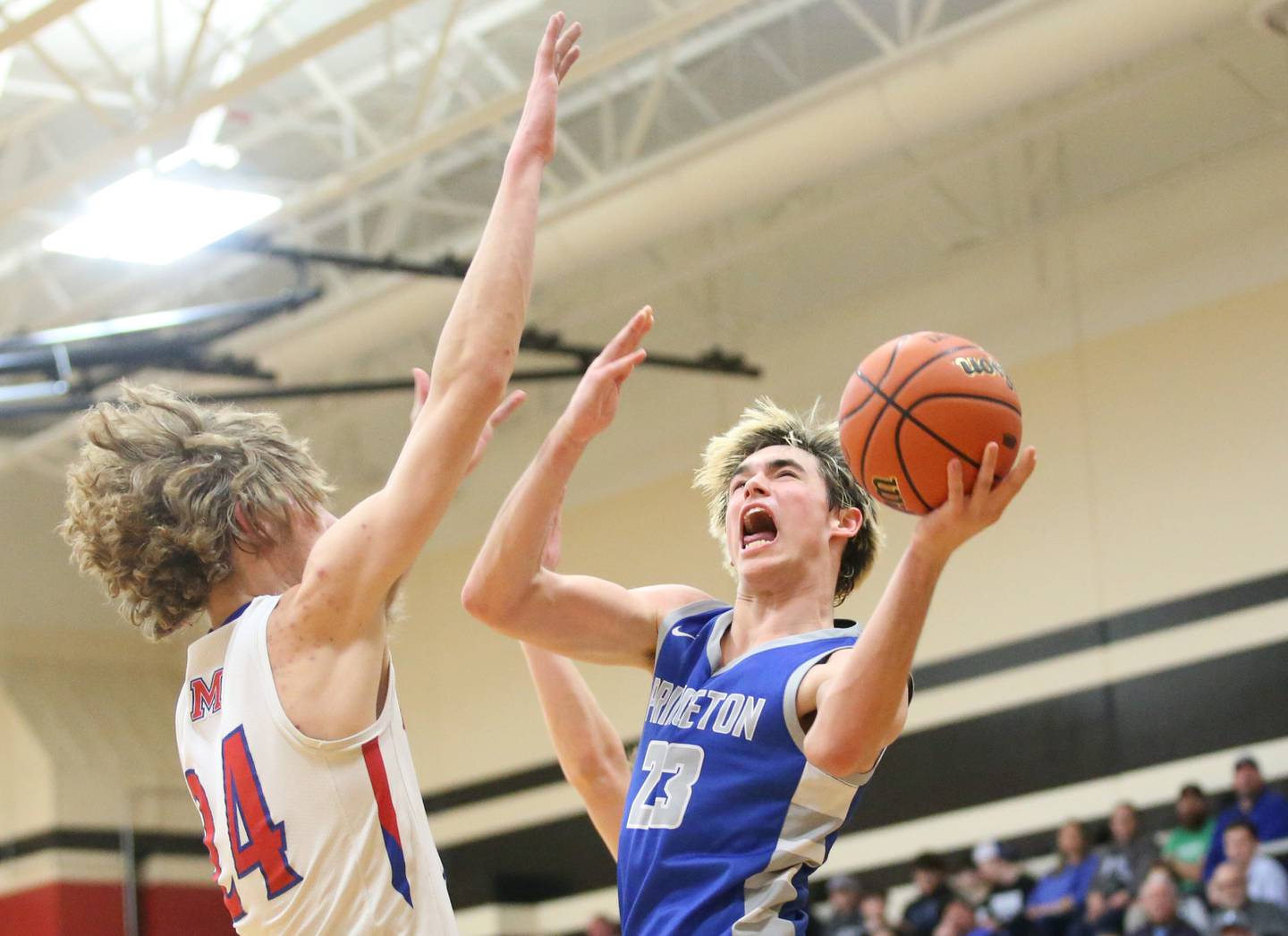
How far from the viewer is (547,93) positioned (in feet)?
10.6

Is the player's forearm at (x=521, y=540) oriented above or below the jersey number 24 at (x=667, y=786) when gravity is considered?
above

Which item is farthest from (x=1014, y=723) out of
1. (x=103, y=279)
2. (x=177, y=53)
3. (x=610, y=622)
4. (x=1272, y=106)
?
(x=610, y=622)

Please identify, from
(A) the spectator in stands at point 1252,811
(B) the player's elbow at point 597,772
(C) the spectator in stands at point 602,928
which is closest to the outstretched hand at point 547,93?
(B) the player's elbow at point 597,772

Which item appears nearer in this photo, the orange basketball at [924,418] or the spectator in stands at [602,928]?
the orange basketball at [924,418]

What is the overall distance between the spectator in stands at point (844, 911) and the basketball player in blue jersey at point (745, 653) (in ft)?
30.9

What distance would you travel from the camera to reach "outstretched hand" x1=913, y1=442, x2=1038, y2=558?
2957 mm

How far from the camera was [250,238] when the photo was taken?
38.8 feet

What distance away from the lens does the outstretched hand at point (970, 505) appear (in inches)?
116

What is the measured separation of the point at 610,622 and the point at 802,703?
60 centimetres

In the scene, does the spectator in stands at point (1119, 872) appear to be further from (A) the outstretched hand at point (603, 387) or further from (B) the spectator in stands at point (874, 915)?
(A) the outstretched hand at point (603, 387)

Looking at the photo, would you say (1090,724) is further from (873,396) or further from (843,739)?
(843,739)

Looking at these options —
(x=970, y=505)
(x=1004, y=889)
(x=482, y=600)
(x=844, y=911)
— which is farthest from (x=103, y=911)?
(x=970, y=505)

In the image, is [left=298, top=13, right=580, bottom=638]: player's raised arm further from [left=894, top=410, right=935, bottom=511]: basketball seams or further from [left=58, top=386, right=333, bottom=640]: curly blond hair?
[left=894, top=410, right=935, bottom=511]: basketball seams

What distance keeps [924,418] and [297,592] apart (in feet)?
3.91
